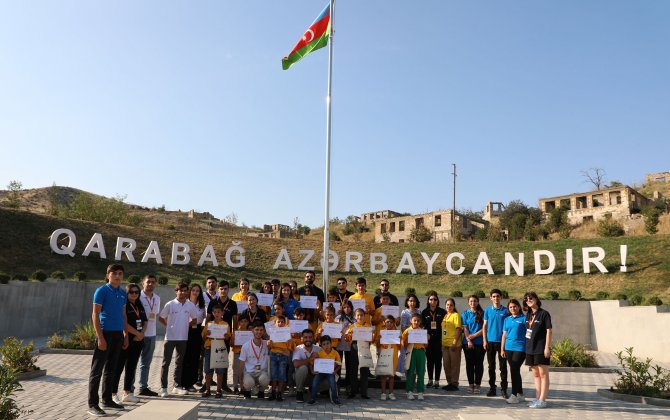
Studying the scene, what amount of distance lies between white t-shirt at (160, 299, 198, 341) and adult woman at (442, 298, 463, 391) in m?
5.13

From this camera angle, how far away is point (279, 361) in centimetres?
887

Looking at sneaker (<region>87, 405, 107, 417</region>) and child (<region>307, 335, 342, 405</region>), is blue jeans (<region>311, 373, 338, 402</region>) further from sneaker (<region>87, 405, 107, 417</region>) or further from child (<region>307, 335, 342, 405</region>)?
sneaker (<region>87, 405, 107, 417</region>)

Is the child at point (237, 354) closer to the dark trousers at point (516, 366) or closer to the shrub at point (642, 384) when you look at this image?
the dark trousers at point (516, 366)

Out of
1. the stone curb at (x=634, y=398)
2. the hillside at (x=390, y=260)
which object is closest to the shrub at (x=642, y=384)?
the stone curb at (x=634, y=398)

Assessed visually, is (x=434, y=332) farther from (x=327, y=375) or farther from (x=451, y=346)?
(x=327, y=375)

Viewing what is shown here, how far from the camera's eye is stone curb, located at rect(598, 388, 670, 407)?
29.5 feet

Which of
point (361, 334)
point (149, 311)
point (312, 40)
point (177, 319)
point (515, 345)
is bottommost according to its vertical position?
point (515, 345)

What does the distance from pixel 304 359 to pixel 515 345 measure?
3805 millimetres

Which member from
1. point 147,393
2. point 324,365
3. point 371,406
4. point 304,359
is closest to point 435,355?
point 371,406

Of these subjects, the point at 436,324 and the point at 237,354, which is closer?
the point at 237,354

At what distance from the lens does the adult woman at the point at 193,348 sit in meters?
9.12

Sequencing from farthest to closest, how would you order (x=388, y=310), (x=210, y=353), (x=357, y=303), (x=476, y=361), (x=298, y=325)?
(x=476, y=361) < (x=357, y=303) < (x=388, y=310) < (x=298, y=325) < (x=210, y=353)

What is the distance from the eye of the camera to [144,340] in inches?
344

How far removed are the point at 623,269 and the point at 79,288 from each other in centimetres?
2949
